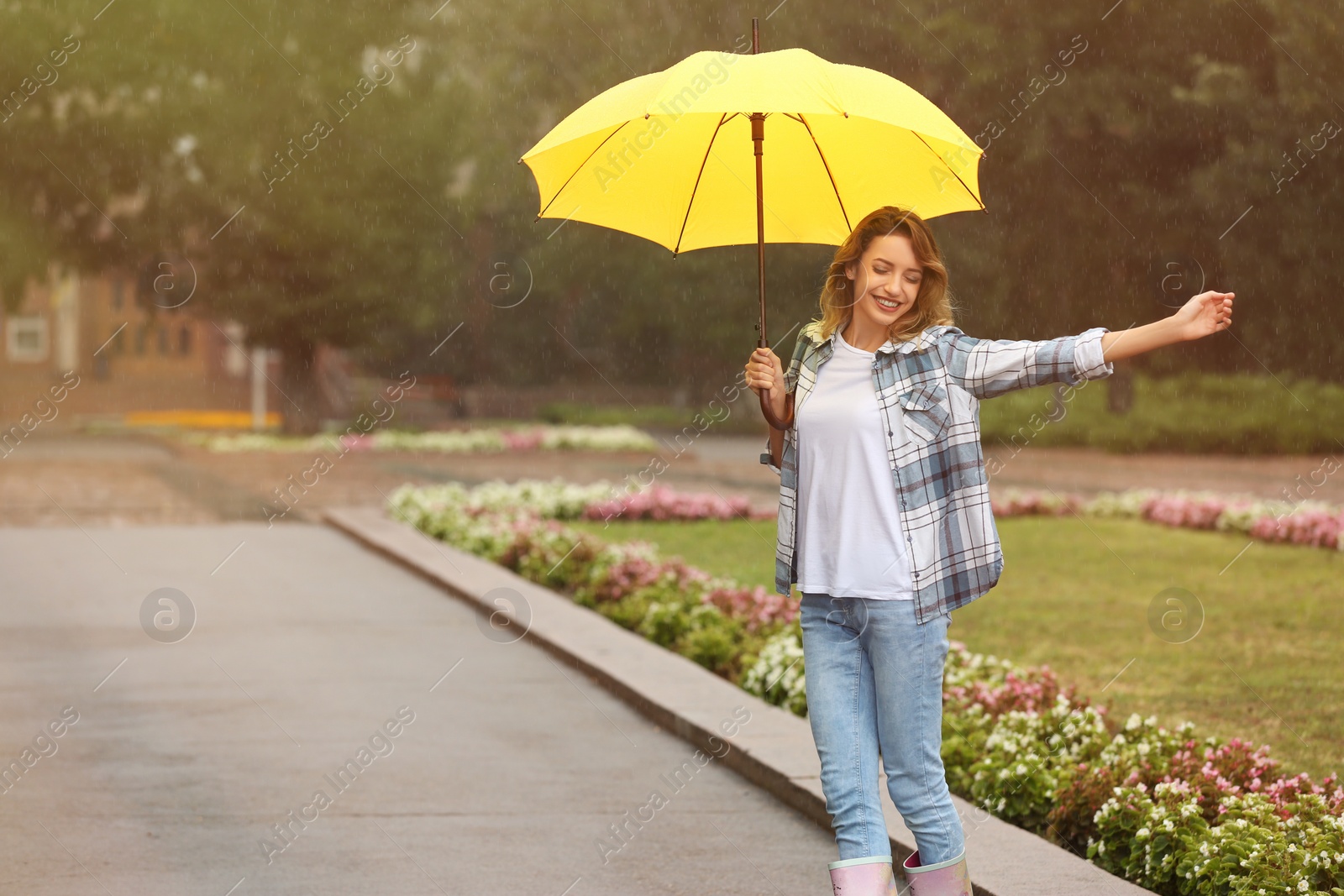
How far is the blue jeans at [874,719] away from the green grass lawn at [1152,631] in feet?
10.3

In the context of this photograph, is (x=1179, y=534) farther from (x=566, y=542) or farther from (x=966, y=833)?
(x=966, y=833)

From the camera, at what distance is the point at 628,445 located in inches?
1267

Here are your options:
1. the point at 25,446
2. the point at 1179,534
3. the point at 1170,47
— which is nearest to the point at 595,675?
the point at 1179,534

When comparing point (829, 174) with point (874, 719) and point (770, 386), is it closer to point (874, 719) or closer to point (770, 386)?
point (770, 386)

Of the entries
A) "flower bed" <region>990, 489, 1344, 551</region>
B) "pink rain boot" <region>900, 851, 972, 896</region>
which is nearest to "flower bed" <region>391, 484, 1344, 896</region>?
"pink rain boot" <region>900, 851, 972, 896</region>

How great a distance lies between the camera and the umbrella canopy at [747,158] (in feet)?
13.8

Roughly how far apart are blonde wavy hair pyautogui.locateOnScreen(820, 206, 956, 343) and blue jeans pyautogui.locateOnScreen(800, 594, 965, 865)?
671 millimetres

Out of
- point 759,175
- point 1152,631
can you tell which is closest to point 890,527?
point 759,175

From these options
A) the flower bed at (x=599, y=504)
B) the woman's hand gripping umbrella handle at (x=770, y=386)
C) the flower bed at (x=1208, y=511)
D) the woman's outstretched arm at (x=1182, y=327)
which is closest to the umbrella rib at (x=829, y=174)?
the woman's hand gripping umbrella handle at (x=770, y=386)

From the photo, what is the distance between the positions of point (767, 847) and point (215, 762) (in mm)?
2513

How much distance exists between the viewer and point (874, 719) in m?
3.99

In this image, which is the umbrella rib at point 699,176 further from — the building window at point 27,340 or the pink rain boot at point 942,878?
the building window at point 27,340

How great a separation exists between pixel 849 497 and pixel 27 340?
199ft

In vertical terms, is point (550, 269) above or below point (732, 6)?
below
